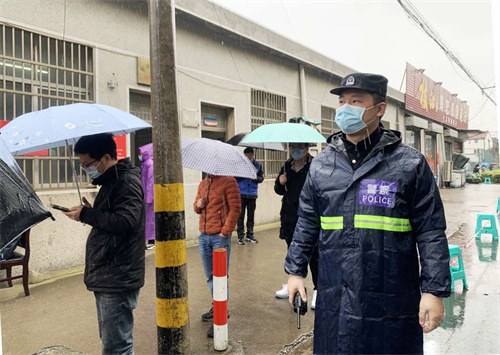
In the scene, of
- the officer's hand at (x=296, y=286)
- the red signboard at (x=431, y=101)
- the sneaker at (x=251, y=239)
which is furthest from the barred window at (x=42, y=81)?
the red signboard at (x=431, y=101)

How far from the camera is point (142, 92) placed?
671 cm

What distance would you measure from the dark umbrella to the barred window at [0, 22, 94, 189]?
2785mm

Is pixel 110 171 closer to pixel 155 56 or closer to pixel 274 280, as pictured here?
pixel 155 56

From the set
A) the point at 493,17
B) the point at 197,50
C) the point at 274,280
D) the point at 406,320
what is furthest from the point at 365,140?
the point at 197,50

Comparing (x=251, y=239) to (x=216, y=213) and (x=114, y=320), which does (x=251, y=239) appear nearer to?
(x=216, y=213)

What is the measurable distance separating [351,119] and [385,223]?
0.62m

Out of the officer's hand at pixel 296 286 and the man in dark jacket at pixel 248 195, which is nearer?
the officer's hand at pixel 296 286

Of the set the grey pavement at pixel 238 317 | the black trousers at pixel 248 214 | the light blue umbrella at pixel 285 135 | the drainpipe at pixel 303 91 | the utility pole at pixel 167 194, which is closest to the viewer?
the utility pole at pixel 167 194

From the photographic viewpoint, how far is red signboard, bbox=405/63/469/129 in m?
19.2

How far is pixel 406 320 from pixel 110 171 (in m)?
2.00

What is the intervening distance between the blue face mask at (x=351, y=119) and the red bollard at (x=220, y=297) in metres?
1.58

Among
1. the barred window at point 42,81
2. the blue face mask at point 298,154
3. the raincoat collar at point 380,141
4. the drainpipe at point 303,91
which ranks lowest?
the raincoat collar at point 380,141

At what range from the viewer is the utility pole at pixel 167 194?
273 cm

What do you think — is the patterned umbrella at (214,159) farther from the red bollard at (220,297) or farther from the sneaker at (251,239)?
the sneaker at (251,239)
